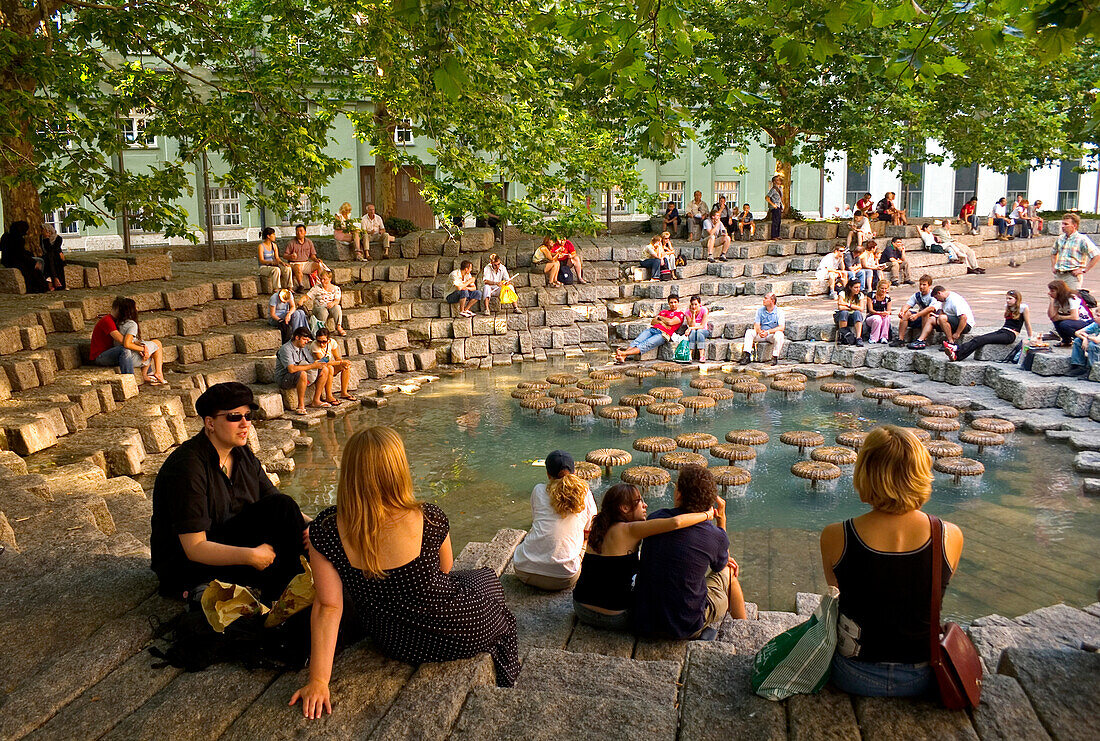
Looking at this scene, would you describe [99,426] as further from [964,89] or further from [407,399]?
[964,89]

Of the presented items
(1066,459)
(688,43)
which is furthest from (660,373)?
(688,43)

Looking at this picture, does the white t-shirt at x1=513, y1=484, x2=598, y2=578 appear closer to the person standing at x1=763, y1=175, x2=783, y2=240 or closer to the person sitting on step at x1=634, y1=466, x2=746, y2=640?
the person sitting on step at x1=634, y1=466, x2=746, y2=640

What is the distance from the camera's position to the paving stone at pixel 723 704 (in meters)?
3.19

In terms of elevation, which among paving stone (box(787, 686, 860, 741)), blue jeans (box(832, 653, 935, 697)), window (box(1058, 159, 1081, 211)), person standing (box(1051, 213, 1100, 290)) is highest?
window (box(1058, 159, 1081, 211))

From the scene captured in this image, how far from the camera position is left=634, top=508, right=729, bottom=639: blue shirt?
4691 millimetres

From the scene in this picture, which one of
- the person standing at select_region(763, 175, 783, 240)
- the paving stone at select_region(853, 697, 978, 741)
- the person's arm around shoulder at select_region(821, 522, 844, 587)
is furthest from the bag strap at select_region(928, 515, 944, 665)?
the person standing at select_region(763, 175, 783, 240)

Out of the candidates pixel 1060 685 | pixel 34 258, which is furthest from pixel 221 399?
pixel 34 258

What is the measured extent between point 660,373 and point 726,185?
22997mm

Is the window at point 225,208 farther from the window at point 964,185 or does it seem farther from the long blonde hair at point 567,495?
the window at point 964,185

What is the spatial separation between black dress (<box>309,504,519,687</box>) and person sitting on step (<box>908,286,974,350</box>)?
442 inches

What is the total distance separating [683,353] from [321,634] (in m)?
12.2

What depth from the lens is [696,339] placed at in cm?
1519

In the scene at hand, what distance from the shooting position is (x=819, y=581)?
20.8 feet

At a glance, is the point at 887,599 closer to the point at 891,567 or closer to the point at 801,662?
the point at 891,567
